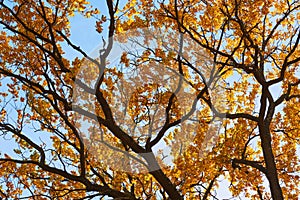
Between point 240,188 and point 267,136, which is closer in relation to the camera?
point 267,136

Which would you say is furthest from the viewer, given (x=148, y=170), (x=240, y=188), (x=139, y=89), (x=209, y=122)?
(x=240, y=188)

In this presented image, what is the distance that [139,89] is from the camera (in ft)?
29.9

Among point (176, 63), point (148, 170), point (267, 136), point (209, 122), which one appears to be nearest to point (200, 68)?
point (176, 63)

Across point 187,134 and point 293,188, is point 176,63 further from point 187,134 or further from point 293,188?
point 293,188

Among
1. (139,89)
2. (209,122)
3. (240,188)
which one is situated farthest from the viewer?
(240,188)

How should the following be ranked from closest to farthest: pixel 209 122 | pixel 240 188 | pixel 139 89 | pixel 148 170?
pixel 148 170 → pixel 139 89 → pixel 209 122 → pixel 240 188

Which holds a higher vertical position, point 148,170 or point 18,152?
point 18,152

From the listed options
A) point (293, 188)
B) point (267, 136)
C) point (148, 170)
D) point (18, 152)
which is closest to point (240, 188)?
point (293, 188)

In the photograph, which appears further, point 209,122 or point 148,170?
point 209,122

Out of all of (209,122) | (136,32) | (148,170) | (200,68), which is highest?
(136,32)

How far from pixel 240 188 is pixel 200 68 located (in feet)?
12.5

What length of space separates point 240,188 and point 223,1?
17.4ft

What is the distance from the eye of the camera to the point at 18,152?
8742 millimetres

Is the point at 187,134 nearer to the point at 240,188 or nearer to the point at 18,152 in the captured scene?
the point at 240,188
